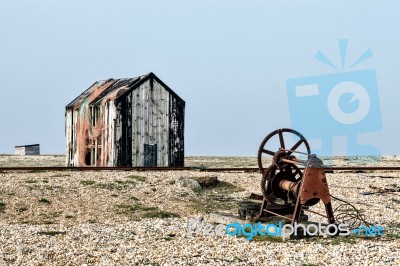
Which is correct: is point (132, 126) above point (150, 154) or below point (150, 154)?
above

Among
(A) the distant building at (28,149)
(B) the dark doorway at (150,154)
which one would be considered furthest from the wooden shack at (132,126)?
(A) the distant building at (28,149)

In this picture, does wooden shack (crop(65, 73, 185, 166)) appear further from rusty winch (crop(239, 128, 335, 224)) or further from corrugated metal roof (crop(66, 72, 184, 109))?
rusty winch (crop(239, 128, 335, 224))

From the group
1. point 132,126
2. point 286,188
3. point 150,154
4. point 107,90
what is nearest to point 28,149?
point 107,90

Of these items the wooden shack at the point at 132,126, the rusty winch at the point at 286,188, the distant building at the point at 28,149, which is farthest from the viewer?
the distant building at the point at 28,149

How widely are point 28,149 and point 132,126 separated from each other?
30692 millimetres

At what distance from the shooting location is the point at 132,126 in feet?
100

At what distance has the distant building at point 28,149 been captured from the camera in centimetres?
5779

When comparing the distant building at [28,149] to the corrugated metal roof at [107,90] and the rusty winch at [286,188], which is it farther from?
the rusty winch at [286,188]

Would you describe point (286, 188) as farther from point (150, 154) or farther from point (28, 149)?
point (28, 149)

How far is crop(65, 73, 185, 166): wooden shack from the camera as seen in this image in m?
30.3

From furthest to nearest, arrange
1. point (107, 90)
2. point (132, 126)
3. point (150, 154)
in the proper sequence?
1. point (107, 90)
2. point (150, 154)
3. point (132, 126)

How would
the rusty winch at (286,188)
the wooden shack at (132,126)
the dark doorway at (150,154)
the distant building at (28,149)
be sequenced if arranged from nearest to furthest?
the rusty winch at (286,188) < the wooden shack at (132,126) < the dark doorway at (150,154) < the distant building at (28,149)

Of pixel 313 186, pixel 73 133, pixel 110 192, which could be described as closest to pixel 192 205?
pixel 110 192

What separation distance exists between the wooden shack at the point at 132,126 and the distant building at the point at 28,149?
2615 centimetres
